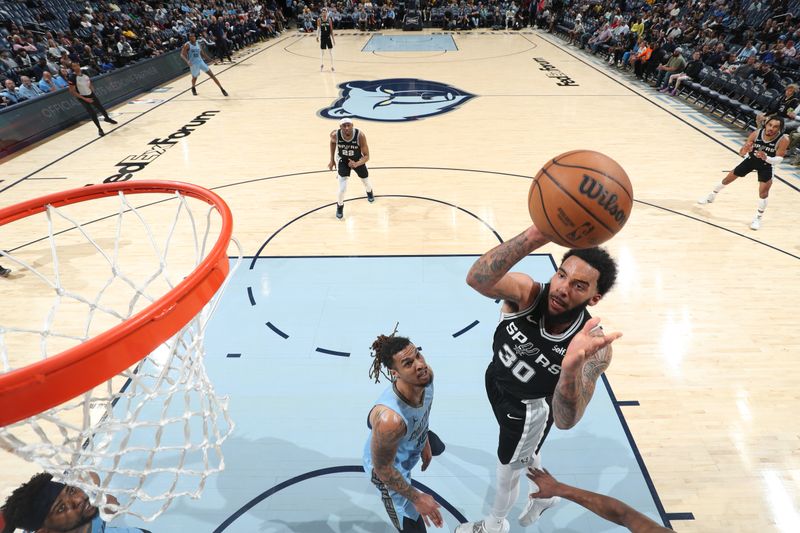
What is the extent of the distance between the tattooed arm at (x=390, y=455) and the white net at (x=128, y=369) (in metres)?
0.87

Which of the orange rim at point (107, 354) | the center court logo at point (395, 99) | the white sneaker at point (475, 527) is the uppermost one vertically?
the orange rim at point (107, 354)

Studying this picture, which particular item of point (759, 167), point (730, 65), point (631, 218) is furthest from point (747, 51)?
point (631, 218)

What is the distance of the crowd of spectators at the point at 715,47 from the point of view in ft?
31.4

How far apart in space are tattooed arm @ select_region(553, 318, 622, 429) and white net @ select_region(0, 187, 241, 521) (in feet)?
5.39

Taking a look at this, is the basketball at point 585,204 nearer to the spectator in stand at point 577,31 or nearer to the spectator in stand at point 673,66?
the spectator in stand at point 673,66

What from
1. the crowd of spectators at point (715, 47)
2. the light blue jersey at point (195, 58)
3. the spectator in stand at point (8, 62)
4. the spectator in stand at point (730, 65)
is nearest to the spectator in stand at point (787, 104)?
the crowd of spectators at point (715, 47)

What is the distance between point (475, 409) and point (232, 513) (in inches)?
74.5

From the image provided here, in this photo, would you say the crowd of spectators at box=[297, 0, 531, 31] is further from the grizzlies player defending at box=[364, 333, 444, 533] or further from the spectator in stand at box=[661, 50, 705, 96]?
the grizzlies player defending at box=[364, 333, 444, 533]

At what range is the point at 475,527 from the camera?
112 inches

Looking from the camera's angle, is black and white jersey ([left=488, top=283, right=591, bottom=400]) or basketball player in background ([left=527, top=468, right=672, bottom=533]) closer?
basketball player in background ([left=527, top=468, right=672, bottom=533])

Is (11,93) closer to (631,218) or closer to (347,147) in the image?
(347,147)

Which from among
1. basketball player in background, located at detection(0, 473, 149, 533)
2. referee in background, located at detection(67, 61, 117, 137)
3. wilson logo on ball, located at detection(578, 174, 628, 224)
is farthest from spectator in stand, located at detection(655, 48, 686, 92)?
basketball player in background, located at detection(0, 473, 149, 533)

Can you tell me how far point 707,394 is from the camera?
3.81 metres

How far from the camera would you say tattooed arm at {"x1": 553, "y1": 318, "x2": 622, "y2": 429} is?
171cm
